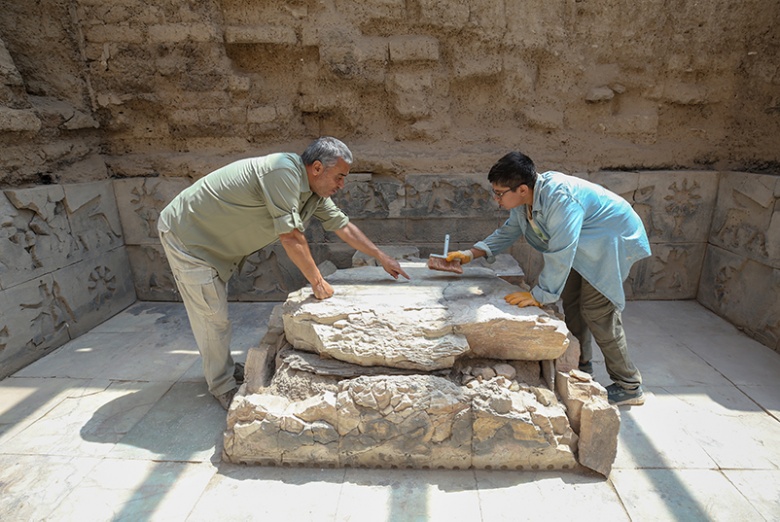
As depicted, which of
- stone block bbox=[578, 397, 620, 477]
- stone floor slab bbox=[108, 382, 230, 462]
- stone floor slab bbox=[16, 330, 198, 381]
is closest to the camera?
stone block bbox=[578, 397, 620, 477]

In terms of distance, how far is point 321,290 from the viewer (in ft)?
8.66

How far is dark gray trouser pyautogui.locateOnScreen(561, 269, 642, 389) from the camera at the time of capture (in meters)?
2.64

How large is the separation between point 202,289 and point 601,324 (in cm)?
246

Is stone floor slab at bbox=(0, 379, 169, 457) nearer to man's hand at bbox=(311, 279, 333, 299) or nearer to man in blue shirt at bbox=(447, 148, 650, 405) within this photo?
man's hand at bbox=(311, 279, 333, 299)

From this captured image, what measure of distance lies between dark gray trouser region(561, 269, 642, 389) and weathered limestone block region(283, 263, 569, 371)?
40 cm

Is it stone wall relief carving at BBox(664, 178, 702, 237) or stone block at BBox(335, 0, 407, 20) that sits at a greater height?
stone block at BBox(335, 0, 407, 20)

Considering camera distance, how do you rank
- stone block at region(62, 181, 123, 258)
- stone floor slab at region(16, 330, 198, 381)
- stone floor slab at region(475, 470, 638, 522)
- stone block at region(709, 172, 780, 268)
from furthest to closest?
1. stone block at region(62, 181, 123, 258)
2. stone block at region(709, 172, 780, 268)
3. stone floor slab at region(16, 330, 198, 381)
4. stone floor slab at region(475, 470, 638, 522)

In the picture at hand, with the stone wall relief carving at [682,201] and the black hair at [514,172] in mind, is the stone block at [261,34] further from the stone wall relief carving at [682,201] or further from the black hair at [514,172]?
the stone wall relief carving at [682,201]

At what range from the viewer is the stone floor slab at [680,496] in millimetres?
2010

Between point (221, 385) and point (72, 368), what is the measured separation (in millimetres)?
1413

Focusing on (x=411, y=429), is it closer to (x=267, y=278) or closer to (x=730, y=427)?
(x=730, y=427)

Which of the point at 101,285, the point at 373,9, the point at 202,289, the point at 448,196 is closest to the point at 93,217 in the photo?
the point at 101,285

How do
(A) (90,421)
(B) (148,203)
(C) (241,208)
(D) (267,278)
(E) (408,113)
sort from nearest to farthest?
1. (C) (241,208)
2. (A) (90,421)
3. (E) (408,113)
4. (B) (148,203)
5. (D) (267,278)

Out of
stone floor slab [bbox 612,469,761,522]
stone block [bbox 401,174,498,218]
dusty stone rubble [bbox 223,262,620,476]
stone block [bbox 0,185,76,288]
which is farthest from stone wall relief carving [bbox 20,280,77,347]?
stone floor slab [bbox 612,469,761,522]
